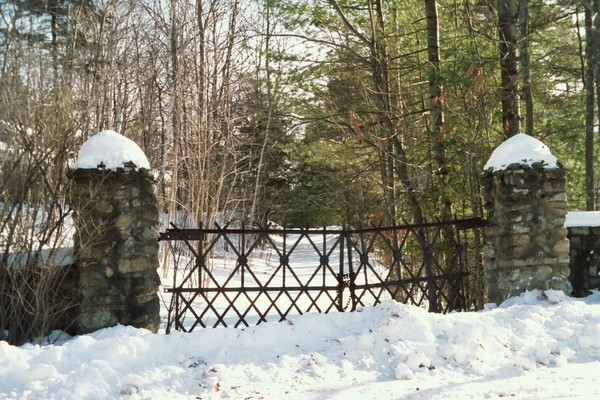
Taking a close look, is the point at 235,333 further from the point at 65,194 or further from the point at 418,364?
the point at 65,194

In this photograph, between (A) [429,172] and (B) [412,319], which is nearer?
(B) [412,319]

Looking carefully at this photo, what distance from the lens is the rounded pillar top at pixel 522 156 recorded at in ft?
22.8

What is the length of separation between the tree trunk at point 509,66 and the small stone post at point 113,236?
6234 millimetres

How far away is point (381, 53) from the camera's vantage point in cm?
1077

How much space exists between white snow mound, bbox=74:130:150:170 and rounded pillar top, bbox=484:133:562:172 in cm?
438

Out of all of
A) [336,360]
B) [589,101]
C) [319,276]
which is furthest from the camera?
[319,276]

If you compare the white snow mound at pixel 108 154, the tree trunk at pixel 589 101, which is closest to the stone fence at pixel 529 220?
the tree trunk at pixel 589 101

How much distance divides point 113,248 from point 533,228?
5050 mm

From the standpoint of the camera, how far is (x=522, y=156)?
22.9 ft

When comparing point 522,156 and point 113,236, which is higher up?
point 522,156

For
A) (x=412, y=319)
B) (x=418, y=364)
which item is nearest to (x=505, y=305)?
(x=412, y=319)

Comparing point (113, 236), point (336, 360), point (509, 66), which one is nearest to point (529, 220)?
point (336, 360)

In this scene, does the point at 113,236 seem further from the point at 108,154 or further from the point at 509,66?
the point at 509,66

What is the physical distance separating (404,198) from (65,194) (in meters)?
7.49
